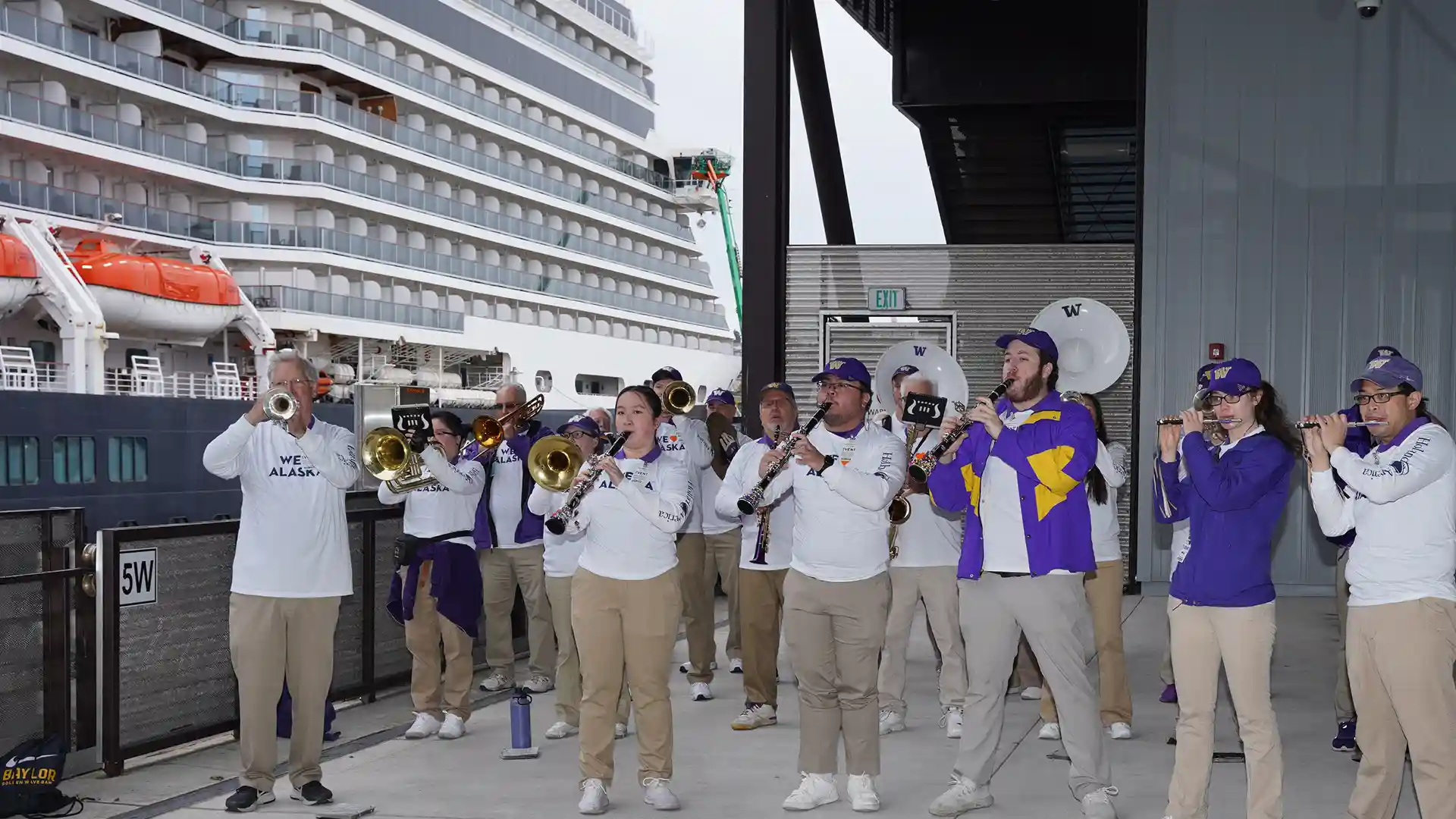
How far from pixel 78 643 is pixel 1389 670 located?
216 inches

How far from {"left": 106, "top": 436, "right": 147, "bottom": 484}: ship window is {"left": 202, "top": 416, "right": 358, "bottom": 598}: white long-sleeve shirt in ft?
62.5

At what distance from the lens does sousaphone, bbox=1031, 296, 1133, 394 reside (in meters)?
9.77

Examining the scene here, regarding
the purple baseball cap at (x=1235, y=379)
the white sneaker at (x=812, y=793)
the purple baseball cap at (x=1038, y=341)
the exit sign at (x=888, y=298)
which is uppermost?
the exit sign at (x=888, y=298)

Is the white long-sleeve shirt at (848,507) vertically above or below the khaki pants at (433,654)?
above

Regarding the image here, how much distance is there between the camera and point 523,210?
52.8 metres

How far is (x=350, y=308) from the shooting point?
140 feet

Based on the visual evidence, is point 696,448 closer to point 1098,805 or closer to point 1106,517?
point 1106,517

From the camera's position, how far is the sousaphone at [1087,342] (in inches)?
385

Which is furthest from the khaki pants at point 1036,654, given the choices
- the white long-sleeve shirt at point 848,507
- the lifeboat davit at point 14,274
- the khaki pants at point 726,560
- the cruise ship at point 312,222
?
the lifeboat davit at point 14,274

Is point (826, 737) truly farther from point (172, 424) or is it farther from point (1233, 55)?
point (172, 424)

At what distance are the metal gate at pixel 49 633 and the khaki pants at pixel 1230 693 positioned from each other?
4.70 meters

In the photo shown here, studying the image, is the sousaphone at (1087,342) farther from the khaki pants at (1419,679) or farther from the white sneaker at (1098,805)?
the khaki pants at (1419,679)

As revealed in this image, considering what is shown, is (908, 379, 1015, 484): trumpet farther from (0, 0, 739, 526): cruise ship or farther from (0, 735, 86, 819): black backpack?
(0, 0, 739, 526): cruise ship

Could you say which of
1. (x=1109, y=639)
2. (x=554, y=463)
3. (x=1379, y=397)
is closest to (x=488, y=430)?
(x=554, y=463)
